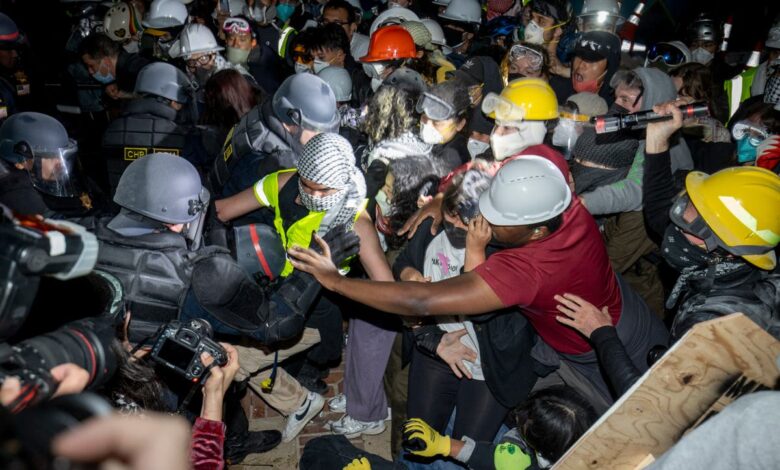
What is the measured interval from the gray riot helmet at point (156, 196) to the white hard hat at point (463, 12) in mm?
5927

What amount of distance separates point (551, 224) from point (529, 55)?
344 centimetres

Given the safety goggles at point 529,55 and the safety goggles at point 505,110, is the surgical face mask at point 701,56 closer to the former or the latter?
the safety goggles at point 529,55

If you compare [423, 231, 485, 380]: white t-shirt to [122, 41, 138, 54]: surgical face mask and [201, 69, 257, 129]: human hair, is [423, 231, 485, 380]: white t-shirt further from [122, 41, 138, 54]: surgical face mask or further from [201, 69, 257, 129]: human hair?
[122, 41, 138, 54]: surgical face mask

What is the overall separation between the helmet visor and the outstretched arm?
1.93 m

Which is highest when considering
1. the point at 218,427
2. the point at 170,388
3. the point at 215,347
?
the point at 215,347

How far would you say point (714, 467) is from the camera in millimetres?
1478

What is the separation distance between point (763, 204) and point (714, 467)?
161 centimetres

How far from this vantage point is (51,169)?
382cm

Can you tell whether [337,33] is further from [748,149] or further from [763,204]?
[763,204]

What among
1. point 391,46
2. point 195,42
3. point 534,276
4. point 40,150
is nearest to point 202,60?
point 195,42

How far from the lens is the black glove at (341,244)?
296 centimetres

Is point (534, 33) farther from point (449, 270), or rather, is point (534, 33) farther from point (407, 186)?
point (449, 270)

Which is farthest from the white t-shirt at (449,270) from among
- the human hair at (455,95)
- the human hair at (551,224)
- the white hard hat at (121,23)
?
the white hard hat at (121,23)

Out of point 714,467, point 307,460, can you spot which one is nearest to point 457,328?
point 307,460
